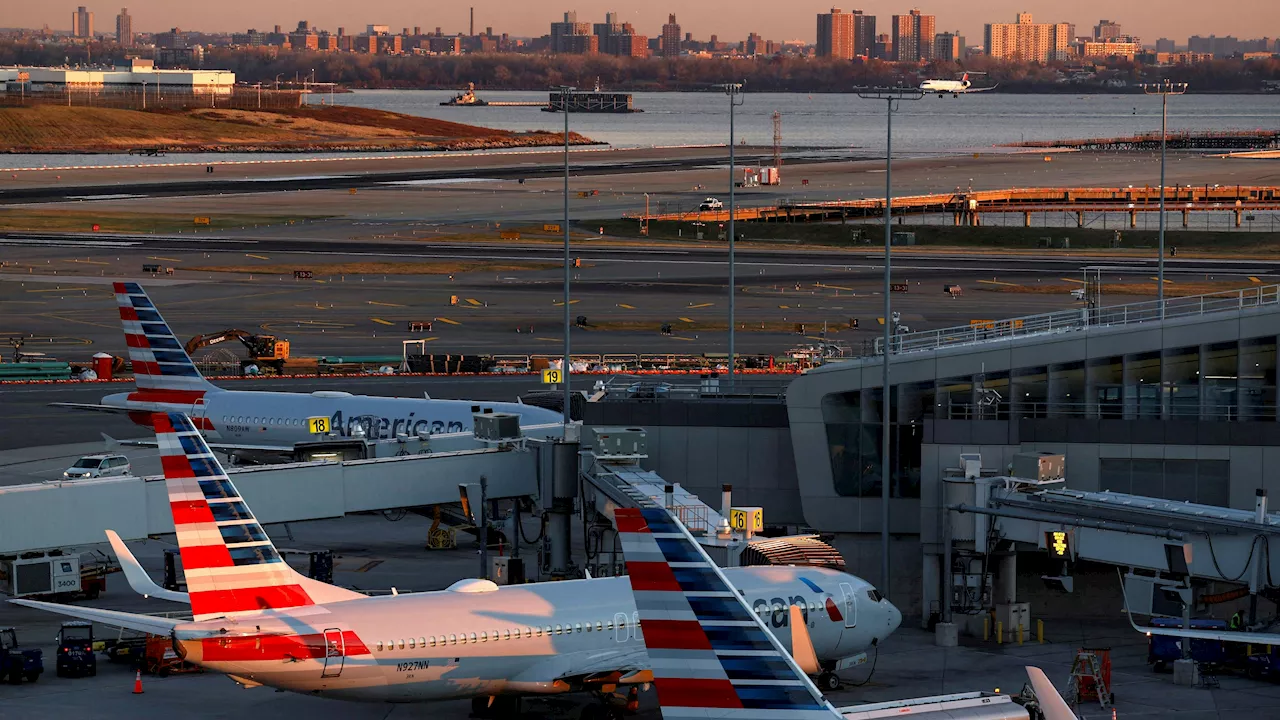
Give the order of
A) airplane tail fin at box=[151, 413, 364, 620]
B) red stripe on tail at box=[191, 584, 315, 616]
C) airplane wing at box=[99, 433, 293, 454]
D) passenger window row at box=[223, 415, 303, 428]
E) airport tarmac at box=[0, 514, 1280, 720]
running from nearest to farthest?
airplane tail fin at box=[151, 413, 364, 620] < red stripe on tail at box=[191, 584, 315, 616] < airport tarmac at box=[0, 514, 1280, 720] < airplane wing at box=[99, 433, 293, 454] < passenger window row at box=[223, 415, 303, 428]

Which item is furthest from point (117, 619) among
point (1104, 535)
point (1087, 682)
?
point (1104, 535)

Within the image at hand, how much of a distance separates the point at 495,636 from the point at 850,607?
10.5 metres

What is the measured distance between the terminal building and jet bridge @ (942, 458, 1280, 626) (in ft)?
5.61

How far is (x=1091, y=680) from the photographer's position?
148 ft

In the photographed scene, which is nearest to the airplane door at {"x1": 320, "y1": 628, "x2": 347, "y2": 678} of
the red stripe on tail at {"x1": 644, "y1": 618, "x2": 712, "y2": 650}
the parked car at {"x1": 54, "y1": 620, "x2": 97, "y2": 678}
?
the parked car at {"x1": 54, "y1": 620, "x2": 97, "y2": 678}

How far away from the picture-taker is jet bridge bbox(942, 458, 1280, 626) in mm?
45188

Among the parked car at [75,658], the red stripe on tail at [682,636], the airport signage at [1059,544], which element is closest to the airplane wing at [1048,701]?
the red stripe on tail at [682,636]

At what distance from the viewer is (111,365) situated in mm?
105438

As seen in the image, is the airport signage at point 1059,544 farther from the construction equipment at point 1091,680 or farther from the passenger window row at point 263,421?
the passenger window row at point 263,421

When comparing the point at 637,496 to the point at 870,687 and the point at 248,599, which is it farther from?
the point at 248,599

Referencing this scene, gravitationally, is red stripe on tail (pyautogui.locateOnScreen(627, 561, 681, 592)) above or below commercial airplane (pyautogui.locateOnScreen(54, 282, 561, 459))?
above

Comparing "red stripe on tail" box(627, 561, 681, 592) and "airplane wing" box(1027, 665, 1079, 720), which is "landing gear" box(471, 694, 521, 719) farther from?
"airplane wing" box(1027, 665, 1079, 720)

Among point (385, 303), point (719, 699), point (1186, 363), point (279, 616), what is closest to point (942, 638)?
point (1186, 363)

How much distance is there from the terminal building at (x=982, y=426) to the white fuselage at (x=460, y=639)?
1118cm
